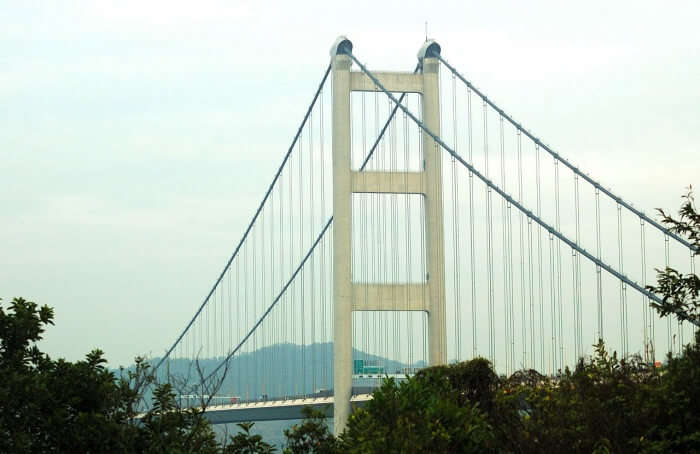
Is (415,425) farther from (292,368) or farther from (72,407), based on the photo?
(292,368)

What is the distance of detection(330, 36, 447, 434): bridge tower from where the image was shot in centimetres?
2834

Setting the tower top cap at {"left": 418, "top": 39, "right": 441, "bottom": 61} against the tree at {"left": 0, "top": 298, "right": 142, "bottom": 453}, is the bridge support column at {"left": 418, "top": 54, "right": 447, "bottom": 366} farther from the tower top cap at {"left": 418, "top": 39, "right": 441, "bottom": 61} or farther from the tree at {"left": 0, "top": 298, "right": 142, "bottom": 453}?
the tree at {"left": 0, "top": 298, "right": 142, "bottom": 453}

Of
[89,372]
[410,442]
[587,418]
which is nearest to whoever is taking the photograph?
[587,418]

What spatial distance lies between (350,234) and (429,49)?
5067 millimetres

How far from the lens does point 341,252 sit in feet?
94.4

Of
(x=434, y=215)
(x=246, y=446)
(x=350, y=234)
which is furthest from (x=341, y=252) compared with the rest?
(x=246, y=446)

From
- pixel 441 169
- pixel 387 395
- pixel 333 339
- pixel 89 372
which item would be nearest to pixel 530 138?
pixel 441 169

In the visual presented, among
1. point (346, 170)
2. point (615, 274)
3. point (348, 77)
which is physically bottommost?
point (615, 274)

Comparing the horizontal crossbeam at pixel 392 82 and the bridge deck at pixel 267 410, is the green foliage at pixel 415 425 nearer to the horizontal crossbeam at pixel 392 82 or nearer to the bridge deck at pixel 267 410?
the bridge deck at pixel 267 410

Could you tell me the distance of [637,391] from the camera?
11.8m

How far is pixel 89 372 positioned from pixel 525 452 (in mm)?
5184

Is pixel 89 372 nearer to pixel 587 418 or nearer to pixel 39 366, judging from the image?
pixel 39 366

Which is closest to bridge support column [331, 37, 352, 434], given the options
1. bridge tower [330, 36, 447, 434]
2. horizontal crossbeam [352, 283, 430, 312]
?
bridge tower [330, 36, 447, 434]

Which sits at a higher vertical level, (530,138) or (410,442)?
(530,138)
